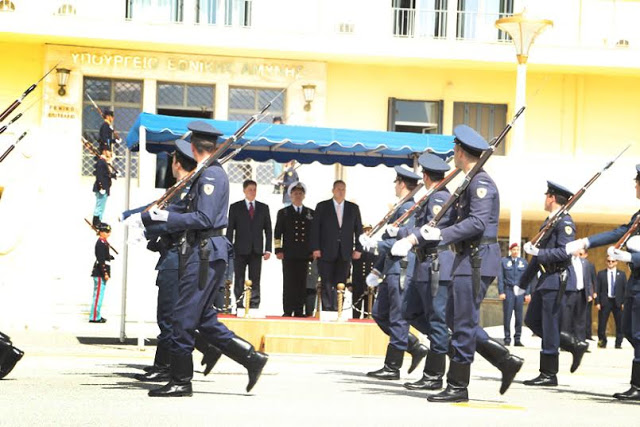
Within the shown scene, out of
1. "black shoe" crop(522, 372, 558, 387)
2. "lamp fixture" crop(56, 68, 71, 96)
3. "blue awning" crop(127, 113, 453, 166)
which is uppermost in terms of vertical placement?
"lamp fixture" crop(56, 68, 71, 96)

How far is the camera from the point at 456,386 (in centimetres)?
1211

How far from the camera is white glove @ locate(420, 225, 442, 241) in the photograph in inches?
473

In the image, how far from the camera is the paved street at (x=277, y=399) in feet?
34.4

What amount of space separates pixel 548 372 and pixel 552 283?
3.09 ft

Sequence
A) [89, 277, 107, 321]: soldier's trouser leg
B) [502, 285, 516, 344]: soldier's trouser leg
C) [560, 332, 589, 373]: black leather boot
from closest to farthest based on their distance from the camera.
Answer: [560, 332, 589, 373]: black leather boot, [89, 277, 107, 321]: soldier's trouser leg, [502, 285, 516, 344]: soldier's trouser leg

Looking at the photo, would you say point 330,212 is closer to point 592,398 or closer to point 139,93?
point 592,398

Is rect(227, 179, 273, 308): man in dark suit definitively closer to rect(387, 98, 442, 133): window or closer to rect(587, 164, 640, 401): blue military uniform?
rect(587, 164, 640, 401): blue military uniform

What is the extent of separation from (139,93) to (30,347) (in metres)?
14.2

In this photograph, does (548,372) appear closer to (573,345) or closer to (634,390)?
(573,345)

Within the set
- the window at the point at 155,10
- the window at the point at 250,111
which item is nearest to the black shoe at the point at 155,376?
the window at the point at 250,111

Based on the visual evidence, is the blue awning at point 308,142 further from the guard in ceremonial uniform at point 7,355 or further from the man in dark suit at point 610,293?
the man in dark suit at point 610,293

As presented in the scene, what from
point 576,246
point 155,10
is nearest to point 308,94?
point 155,10

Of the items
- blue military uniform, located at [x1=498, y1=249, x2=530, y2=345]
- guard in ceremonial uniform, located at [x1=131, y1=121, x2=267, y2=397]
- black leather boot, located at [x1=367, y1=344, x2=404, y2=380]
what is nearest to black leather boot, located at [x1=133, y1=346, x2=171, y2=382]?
guard in ceremonial uniform, located at [x1=131, y1=121, x2=267, y2=397]

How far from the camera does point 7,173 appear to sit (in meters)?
28.3
